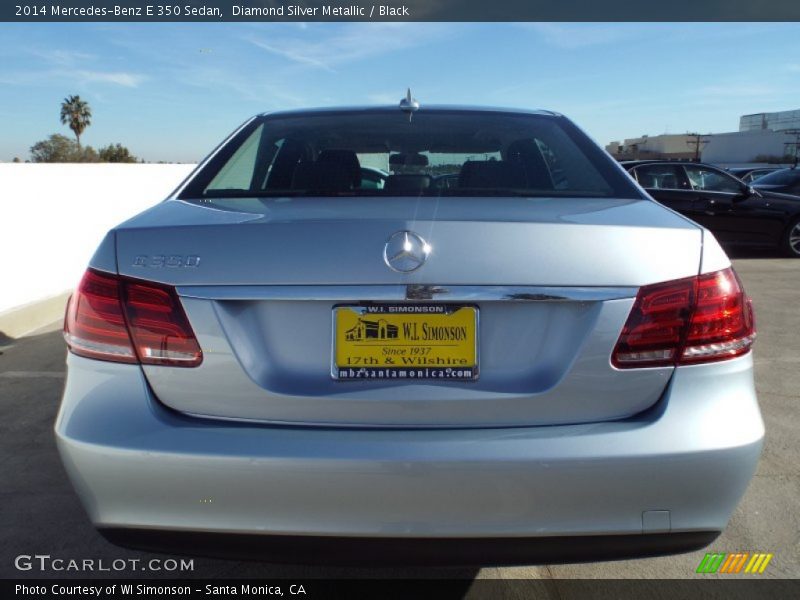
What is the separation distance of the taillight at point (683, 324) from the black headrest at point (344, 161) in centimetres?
125

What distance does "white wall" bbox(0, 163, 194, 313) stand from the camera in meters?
6.02

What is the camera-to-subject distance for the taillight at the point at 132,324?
175cm

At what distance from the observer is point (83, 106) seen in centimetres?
6384

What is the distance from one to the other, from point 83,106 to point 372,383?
7062 centimetres

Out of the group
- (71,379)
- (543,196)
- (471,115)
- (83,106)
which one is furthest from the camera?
(83,106)

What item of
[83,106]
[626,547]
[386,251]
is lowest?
[626,547]

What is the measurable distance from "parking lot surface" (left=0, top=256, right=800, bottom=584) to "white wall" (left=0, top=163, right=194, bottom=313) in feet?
5.04

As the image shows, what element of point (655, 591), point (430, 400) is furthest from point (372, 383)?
point (655, 591)

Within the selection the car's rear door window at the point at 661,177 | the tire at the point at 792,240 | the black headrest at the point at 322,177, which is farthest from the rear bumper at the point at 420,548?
the tire at the point at 792,240

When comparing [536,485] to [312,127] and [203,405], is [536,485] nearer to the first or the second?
[203,405]

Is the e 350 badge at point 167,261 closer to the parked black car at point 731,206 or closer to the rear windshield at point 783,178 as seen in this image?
the parked black car at point 731,206

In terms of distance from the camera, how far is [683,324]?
69.5 inches

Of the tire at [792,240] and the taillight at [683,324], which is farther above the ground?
the taillight at [683,324]

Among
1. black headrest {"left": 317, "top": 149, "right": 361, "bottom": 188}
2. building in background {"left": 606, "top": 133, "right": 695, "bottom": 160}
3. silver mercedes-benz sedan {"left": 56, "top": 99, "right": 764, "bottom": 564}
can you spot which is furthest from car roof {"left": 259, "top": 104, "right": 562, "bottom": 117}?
building in background {"left": 606, "top": 133, "right": 695, "bottom": 160}
